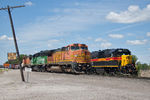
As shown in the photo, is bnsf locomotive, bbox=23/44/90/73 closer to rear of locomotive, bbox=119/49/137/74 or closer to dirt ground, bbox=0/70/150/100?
rear of locomotive, bbox=119/49/137/74

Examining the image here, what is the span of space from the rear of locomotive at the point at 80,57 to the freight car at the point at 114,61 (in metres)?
1.48

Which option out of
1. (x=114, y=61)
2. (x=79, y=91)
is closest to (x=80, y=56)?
(x=114, y=61)

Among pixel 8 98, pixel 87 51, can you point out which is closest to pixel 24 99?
pixel 8 98

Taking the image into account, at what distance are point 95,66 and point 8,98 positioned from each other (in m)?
17.4

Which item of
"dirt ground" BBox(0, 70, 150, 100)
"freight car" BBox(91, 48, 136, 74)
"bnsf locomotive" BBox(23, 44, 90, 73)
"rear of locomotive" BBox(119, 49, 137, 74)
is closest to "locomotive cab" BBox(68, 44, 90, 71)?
"bnsf locomotive" BBox(23, 44, 90, 73)

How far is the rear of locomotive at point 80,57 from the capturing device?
2655cm

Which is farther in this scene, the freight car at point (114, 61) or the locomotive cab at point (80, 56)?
the locomotive cab at point (80, 56)

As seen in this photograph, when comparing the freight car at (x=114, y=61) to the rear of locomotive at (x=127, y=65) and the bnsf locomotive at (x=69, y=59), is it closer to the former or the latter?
the rear of locomotive at (x=127, y=65)

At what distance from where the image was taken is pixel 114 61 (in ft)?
76.4

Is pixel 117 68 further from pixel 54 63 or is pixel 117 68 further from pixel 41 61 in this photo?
pixel 41 61

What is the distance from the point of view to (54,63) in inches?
1262

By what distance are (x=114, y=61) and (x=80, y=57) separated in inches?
201

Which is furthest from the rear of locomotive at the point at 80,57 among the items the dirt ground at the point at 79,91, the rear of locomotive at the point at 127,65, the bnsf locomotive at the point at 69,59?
the dirt ground at the point at 79,91

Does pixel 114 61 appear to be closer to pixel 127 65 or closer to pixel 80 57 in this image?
pixel 127 65
